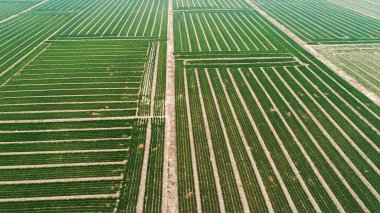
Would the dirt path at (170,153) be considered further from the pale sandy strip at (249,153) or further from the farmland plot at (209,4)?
the farmland plot at (209,4)

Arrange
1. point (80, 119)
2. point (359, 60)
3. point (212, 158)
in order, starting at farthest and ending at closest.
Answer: point (359, 60) → point (80, 119) → point (212, 158)

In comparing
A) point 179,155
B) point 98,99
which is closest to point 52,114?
point 98,99

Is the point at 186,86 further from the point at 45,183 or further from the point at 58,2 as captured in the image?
the point at 58,2

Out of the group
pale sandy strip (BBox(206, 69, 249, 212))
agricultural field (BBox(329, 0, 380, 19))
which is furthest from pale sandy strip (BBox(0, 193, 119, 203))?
agricultural field (BBox(329, 0, 380, 19))

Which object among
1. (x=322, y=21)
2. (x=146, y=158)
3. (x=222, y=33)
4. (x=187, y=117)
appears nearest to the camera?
(x=146, y=158)

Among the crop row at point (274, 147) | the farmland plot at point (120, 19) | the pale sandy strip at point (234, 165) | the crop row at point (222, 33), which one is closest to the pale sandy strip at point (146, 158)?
the crop row at point (274, 147)

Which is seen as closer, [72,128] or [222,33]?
[72,128]

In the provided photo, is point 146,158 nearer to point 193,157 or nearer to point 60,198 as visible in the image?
point 193,157

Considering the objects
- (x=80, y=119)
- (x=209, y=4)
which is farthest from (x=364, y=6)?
(x=80, y=119)
